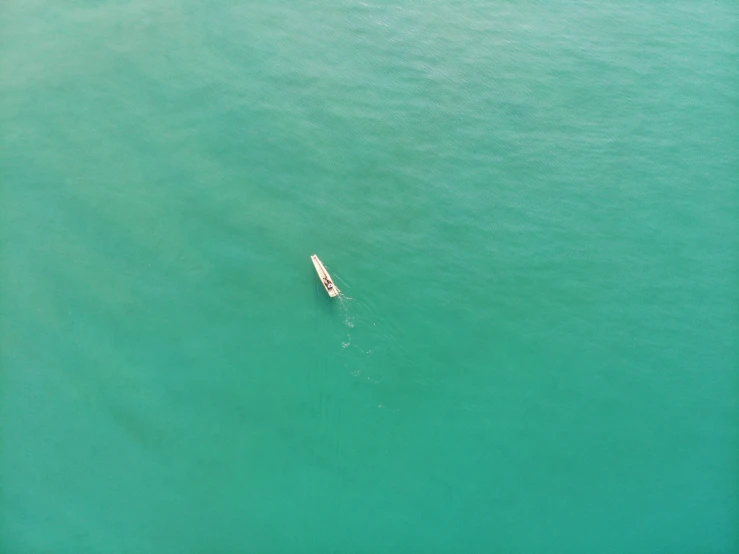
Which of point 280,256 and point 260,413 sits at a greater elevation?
point 280,256

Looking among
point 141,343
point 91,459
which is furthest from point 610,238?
point 91,459

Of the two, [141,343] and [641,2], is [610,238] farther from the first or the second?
[141,343]

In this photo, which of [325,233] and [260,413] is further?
[325,233]

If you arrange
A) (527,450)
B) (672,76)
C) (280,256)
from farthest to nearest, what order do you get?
(672,76)
(280,256)
(527,450)
